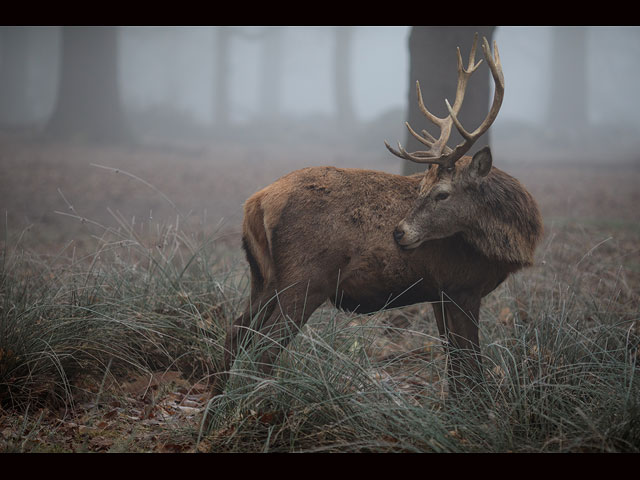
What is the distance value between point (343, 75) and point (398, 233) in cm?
2152

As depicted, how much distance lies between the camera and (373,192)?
368 cm

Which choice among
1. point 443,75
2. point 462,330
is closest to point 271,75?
point 443,75

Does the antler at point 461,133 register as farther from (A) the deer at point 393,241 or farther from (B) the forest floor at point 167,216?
(B) the forest floor at point 167,216

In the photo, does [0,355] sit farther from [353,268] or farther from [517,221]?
[517,221]

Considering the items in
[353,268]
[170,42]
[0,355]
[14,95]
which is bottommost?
[0,355]

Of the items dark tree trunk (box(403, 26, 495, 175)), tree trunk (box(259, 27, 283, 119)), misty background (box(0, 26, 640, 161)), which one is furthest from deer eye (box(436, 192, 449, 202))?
tree trunk (box(259, 27, 283, 119))

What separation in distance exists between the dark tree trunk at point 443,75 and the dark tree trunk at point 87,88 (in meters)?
13.0

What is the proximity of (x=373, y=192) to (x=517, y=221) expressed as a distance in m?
1.03

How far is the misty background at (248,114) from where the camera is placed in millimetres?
11148

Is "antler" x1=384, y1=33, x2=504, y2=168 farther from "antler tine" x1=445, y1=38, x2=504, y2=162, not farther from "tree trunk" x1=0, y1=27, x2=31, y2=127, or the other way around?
"tree trunk" x1=0, y1=27, x2=31, y2=127

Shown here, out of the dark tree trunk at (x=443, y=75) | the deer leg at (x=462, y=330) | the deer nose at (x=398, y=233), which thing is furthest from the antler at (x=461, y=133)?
the dark tree trunk at (x=443, y=75)

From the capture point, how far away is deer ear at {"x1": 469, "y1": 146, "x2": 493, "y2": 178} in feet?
11.4

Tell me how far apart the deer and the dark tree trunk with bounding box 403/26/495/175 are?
1.97 m
